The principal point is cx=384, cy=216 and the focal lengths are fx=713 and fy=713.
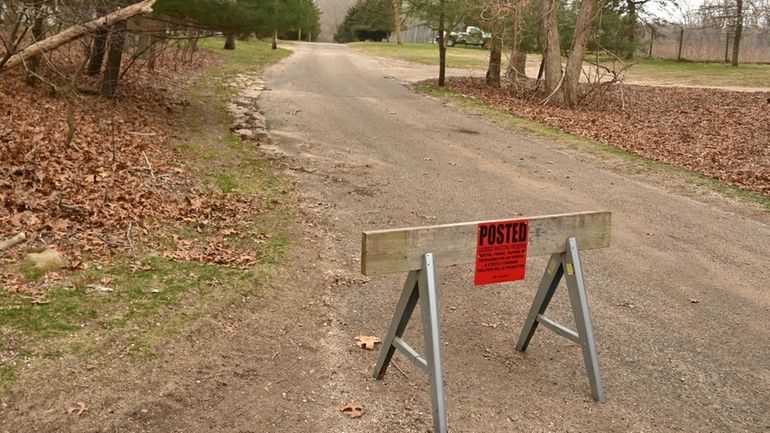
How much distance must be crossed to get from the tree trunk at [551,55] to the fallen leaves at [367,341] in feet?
58.2

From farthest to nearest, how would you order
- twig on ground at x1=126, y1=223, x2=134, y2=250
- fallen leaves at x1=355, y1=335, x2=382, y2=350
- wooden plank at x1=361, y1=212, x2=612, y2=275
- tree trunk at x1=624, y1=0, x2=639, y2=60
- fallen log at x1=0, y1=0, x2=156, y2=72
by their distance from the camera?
tree trunk at x1=624, y1=0, x2=639, y2=60 → fallen log at x1=0, y1=0, x2=156, y2=72 → twig on ground at x1=126, y1=223, x2=134, y2=250 → fallen leaves at x1=355, y1=335, x2=382, y2=350 → wooden plank at x1=361, y1=212, x2=612, y2=275

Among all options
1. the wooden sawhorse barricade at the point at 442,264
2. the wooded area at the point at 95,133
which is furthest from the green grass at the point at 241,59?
the wooden sawhorse barricade at the point at 442,264

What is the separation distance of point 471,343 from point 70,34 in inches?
322

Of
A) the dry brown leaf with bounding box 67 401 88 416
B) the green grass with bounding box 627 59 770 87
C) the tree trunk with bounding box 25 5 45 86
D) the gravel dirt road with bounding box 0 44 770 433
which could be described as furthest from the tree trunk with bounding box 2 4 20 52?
the green grass with bounding box 627 59 770 87

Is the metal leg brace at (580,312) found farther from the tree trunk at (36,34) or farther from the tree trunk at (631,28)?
the tree trunk at (631,28)

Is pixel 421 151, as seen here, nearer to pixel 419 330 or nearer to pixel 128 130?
pixel 128 130

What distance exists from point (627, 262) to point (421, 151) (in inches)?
261

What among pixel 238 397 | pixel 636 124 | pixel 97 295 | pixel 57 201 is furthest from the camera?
pixel 636 124

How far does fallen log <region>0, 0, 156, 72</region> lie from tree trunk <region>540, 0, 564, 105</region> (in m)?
13.8

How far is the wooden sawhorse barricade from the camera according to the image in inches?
168

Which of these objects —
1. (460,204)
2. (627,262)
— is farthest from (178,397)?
(460,204)

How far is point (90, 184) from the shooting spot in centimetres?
866

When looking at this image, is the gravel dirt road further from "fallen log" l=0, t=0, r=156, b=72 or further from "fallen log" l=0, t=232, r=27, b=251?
"fallen log" l=0, t=0, r=156, b=72

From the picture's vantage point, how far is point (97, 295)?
5.84m
